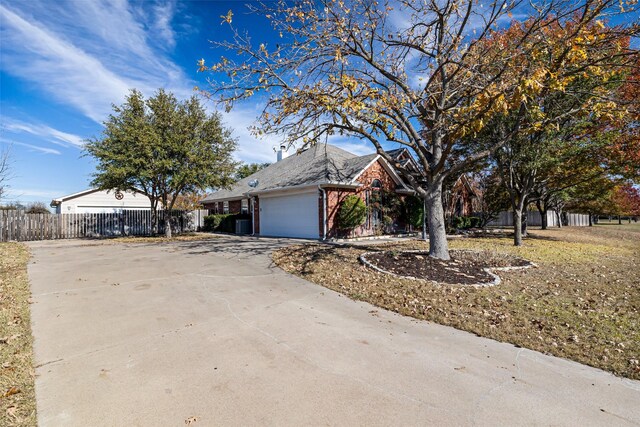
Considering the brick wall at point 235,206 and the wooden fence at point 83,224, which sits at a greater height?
the brick wall at point 235,206

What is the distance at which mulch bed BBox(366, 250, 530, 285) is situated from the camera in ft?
24.9

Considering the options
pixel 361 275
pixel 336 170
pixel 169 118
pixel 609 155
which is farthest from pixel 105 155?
pixel 609 155

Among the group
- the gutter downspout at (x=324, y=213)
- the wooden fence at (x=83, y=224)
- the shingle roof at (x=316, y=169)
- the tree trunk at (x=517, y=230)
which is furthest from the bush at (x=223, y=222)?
the tree trunk at (x=517, y=230)

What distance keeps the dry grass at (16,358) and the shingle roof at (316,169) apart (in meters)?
11.0

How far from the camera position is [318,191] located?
16.1 m

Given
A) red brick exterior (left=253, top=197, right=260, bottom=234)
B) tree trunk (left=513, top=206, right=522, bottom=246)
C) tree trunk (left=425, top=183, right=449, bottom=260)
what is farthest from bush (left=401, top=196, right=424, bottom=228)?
tree trunk (left=425, top=183, right=449, bottom=260)

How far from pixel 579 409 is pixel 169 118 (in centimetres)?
1999

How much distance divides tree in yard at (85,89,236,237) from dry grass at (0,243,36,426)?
11535 mm

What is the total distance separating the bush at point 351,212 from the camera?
634 inches

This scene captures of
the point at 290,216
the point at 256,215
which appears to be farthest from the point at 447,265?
the point at 256,215

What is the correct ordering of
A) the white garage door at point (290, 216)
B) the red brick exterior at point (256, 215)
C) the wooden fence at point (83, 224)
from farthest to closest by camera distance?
1. the red brick exterior at point (256, 215)
2. the wooden fence at point (83, 224)
3. the white garage door at point (290, 216)

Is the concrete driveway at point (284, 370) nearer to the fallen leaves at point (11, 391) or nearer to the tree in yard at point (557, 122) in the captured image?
the fallen leaves at point (11, 391)

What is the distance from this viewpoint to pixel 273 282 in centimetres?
749

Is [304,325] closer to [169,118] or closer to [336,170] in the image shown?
[336,170]
